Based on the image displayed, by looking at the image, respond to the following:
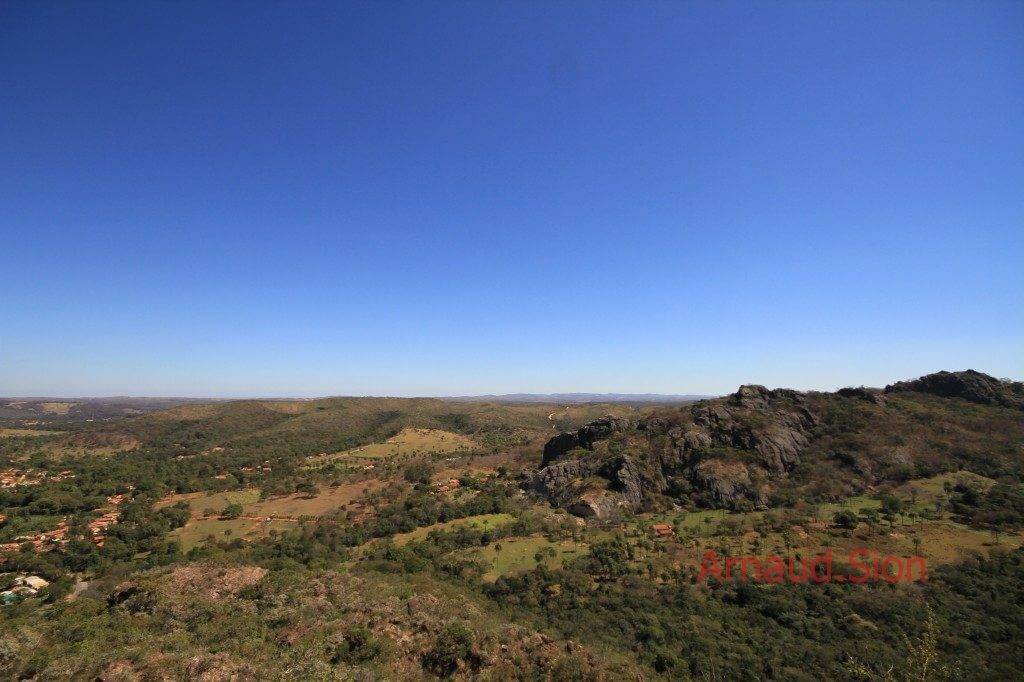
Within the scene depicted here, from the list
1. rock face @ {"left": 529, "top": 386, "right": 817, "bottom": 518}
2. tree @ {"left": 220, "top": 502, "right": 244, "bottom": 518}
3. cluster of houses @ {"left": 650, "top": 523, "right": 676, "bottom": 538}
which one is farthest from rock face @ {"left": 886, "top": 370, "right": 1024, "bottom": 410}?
tree @ {"left": 220, "top": 502, "right": 244, "bottom": 518}

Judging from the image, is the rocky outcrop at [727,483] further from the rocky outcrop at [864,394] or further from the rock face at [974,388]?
the rock face at [974,388]

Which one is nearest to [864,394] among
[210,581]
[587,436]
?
[587,436]

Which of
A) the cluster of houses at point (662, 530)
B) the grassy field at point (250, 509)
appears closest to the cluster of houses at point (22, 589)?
the grassy field at point (250, 509)

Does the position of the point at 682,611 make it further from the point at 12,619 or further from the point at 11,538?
the point at 11,538

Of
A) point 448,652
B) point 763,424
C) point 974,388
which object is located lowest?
point 448,652

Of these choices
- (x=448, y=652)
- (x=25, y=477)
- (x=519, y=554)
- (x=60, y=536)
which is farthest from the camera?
(x=25, y=477)

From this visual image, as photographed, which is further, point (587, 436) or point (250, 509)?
point (587, 436)

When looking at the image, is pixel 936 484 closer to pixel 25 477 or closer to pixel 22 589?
pixel 22 589
